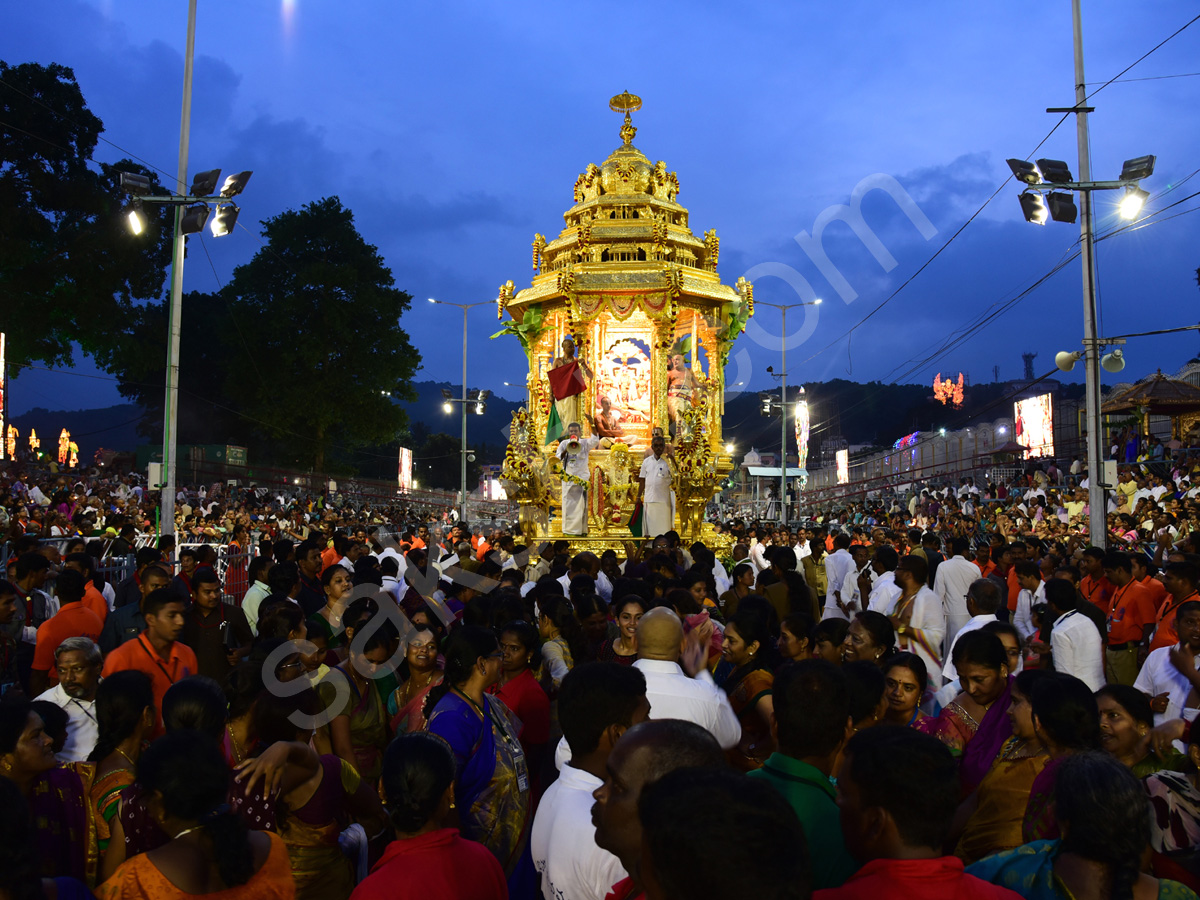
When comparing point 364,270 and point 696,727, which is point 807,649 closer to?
point 696,727

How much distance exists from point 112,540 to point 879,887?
533 inches

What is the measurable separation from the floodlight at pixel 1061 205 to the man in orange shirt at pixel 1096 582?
6449 mm

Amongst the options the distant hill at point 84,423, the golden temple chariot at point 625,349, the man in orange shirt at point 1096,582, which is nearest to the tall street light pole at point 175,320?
the golden temple chariot at point 625,349

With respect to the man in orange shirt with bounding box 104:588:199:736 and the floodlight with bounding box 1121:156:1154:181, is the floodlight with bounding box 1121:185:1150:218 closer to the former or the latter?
the floodlight with bounding box 1121:156:1154:181

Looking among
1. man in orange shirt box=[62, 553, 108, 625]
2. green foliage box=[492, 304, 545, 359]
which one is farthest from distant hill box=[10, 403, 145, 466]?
man in orange shirt box=[62, 553, 108, 625]

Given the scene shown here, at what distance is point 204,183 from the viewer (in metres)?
15.1

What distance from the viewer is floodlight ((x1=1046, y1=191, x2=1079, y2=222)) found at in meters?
14.0

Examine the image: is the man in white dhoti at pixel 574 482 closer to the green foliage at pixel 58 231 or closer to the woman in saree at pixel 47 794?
the woman in saree at pixel 47 794

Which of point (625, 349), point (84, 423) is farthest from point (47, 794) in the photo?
point (84, 423)

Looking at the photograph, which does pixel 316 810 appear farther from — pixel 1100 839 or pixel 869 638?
pixel 869 638

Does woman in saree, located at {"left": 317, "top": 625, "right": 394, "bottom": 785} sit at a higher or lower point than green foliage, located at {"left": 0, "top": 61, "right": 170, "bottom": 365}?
lower

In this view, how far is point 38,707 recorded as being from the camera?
3939 millimetres

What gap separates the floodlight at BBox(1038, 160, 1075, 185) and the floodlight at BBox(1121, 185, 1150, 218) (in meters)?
0.84

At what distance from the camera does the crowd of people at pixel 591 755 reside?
2.69 metres
